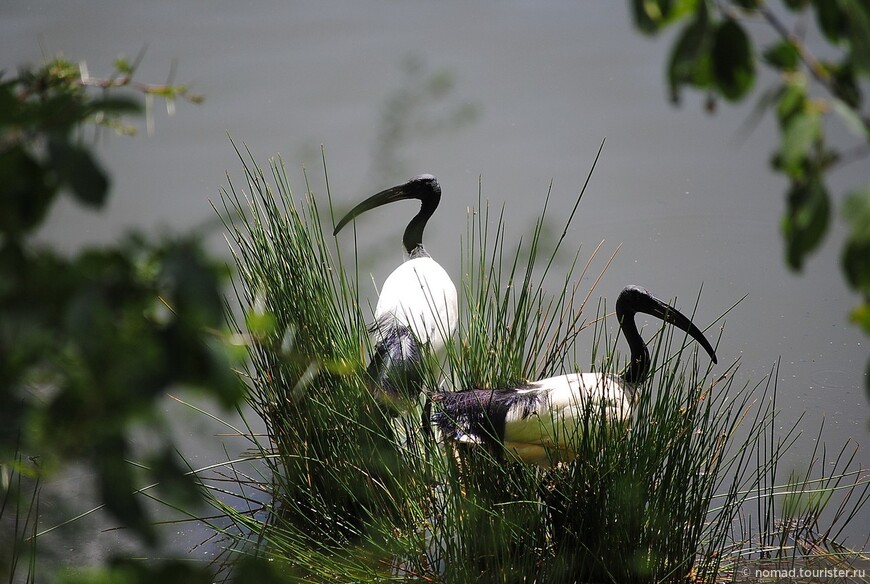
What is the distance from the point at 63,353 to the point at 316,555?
124 centimetres

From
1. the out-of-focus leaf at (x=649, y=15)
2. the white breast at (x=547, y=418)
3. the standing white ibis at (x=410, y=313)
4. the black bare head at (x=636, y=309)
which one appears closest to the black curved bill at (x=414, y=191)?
the standing white ibis at (x=410, y=313)

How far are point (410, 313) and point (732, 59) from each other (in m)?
1.72

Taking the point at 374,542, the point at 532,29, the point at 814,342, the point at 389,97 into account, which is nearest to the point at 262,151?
the point at 389,97

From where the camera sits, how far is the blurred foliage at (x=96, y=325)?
44 cm

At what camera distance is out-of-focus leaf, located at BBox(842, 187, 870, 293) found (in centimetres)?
45

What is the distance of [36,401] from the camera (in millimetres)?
550

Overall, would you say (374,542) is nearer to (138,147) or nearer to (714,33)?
(714,33)

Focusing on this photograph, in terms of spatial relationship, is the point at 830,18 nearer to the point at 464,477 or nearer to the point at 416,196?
the point at 464,477

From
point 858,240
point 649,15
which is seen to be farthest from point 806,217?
point 649,15

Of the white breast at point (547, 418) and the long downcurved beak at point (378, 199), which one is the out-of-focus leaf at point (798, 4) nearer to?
the white breast at point (547, 418)

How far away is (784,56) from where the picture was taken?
50 centimetres

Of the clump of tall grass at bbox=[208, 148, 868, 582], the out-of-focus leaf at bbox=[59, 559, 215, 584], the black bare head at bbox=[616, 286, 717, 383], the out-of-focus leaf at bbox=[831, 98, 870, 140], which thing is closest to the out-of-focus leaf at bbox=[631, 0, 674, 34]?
the out-of-focus leaf at bbox=[831, 98, 870, 140]

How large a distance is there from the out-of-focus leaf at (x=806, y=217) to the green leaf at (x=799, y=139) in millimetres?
13

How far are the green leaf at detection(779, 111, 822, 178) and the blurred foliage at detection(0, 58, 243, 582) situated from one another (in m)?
0.28
